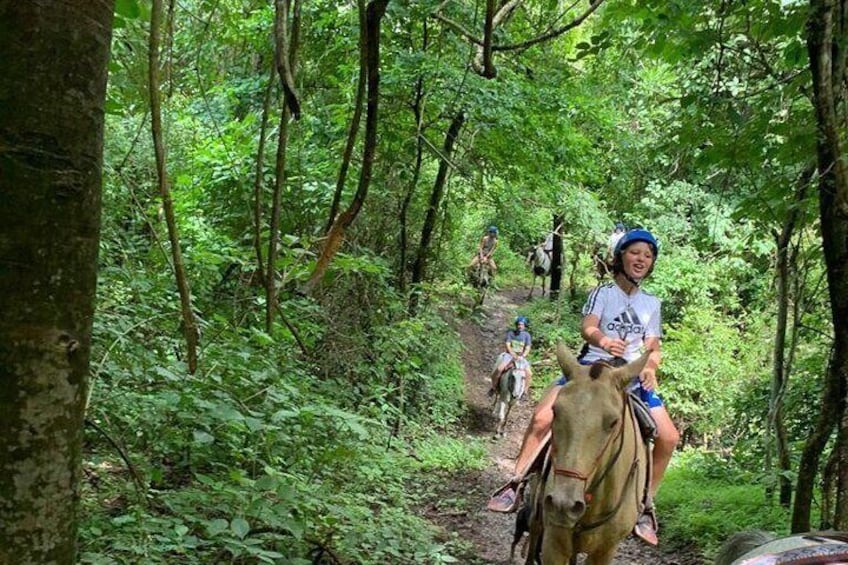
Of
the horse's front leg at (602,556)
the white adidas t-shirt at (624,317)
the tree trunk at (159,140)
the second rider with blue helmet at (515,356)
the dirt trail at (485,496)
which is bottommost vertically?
the dirt trail at (485,496)

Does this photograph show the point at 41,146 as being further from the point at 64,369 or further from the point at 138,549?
the point at 138,549

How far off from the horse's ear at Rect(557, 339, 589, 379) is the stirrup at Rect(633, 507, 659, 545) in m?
1.70

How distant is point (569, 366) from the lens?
3891mm

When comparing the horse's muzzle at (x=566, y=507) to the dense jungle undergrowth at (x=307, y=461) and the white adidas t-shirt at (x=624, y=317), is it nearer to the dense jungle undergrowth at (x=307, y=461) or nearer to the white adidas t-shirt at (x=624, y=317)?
the dense jungle undergrowth at (x=307, y=461)

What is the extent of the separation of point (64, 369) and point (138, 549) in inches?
74.8

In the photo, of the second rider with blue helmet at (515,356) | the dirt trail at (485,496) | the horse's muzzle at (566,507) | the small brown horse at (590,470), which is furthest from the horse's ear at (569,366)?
the second rider with blue helmet at (515,356)

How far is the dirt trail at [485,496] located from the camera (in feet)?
23.4

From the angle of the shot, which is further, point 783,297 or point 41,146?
point 783,297

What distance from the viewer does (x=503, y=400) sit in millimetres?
13859

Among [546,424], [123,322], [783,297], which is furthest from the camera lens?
[783,297]

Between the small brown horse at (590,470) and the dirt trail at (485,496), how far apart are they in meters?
2.30

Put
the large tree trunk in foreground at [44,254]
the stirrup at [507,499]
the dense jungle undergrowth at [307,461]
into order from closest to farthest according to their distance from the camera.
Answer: the large tree trunk in foreground at [44,254] < the dense jungle undergrowth at [307,461] < the stirrup at [507,499]

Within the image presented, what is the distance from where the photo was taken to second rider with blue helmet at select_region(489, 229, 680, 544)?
493cm

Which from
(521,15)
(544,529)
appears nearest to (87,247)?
(544,529)
